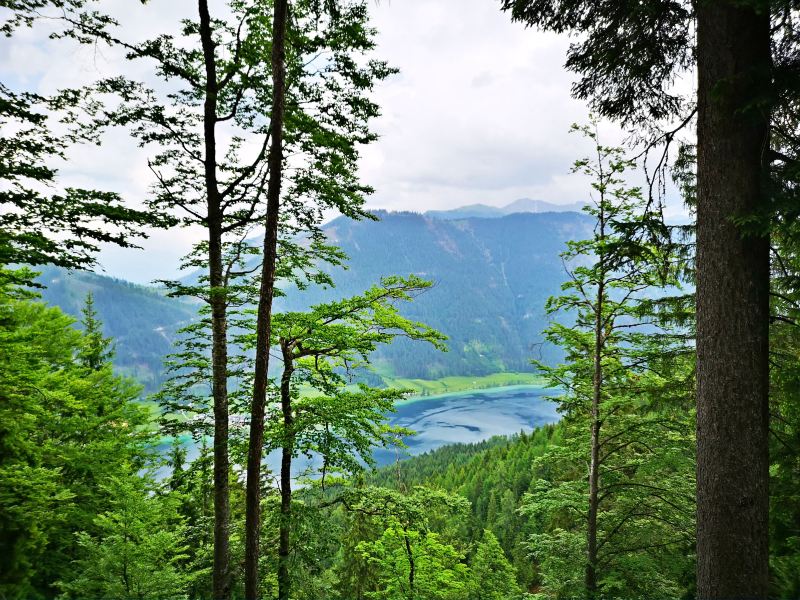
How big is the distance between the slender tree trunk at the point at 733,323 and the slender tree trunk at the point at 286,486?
18.1ft

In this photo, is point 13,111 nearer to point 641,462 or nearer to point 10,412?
point 10,412

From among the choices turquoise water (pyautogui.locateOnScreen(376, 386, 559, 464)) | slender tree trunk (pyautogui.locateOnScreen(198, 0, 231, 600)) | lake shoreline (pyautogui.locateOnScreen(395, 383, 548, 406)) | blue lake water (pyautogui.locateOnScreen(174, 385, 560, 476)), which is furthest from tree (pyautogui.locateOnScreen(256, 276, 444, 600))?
lake shoreline (pyautogui.locateOnScreen(395, 383, 548, 406))

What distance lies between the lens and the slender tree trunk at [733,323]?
121 inches

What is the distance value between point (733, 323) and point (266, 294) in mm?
4842

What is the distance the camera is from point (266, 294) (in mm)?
5430

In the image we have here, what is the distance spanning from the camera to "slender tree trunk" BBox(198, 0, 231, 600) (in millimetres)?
6707

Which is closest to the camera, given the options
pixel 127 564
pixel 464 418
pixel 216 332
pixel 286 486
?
pixel 216 332

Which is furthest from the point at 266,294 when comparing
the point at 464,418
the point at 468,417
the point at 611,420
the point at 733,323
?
the point at 468,417

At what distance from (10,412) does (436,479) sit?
51208mm

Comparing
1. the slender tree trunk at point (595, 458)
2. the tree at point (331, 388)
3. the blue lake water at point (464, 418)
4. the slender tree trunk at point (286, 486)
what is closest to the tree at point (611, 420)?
the slender tree trunk at point (595, 458)

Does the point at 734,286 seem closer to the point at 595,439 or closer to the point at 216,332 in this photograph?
the point at 595,439

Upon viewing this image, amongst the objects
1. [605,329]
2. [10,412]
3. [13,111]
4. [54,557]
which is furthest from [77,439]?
[605,329]

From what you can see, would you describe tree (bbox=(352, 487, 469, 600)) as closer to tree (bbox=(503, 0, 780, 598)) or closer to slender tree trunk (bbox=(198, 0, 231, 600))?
slender tree trunk (bbox=(198, 0, 231, 600))

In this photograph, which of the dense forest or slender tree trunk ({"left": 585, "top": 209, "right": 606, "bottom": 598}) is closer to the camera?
the dense forest
